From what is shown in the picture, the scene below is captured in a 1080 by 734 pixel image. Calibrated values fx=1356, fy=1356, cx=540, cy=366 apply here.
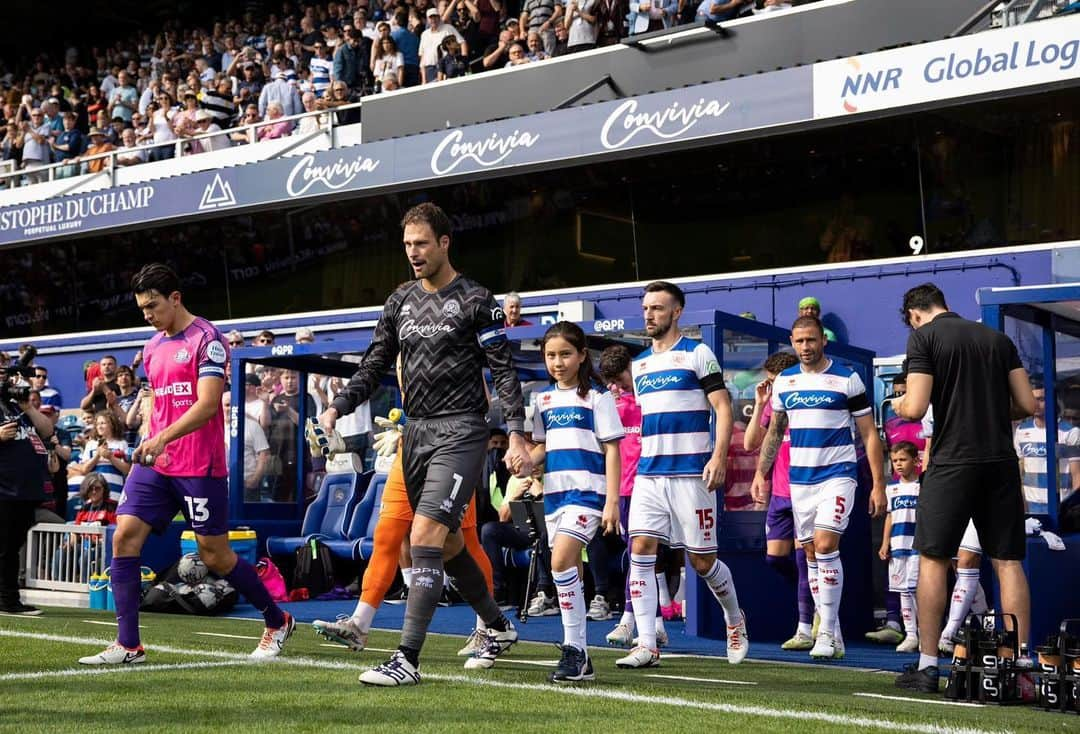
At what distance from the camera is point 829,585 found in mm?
A: 8344

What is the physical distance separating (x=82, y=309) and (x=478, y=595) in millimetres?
19323

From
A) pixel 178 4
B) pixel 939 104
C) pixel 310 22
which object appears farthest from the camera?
pixel 178 4

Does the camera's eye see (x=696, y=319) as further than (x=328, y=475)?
No

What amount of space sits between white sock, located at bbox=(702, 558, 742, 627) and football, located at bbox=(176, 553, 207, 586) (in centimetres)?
489

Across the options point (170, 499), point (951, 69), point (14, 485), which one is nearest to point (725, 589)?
point (170, 499)

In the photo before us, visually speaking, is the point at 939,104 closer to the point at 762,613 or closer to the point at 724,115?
the point at 724,115

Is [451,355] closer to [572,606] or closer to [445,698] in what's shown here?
[572,606]

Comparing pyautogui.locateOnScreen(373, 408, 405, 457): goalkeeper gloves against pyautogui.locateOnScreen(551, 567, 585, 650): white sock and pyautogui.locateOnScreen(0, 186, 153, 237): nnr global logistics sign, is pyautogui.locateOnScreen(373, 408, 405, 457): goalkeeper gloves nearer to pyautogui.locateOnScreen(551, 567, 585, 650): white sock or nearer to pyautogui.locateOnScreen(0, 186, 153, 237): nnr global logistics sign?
pyautogui.locateOnScreen(551, 567, 585, 650): white sock

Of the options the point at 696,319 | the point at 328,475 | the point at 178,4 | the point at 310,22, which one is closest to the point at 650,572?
the point at 696,319

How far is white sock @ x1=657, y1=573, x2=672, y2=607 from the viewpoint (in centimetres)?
960

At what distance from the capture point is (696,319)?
9711mm

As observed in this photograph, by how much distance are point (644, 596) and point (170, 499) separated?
2566mm

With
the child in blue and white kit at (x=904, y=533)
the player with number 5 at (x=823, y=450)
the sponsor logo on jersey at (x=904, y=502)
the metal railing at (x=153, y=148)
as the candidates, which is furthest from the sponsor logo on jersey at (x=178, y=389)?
the metal railing at (x=153, y=148)

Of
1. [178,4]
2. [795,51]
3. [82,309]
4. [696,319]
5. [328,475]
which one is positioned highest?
[178,4]
